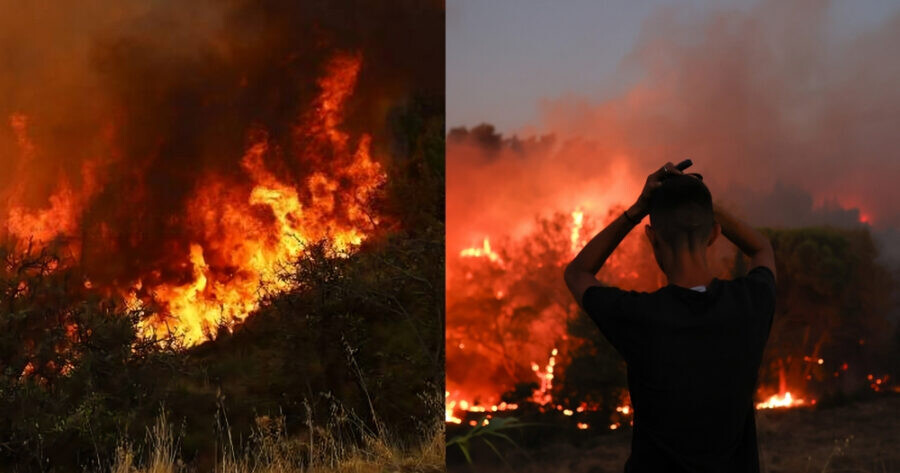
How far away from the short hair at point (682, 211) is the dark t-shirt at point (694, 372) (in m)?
0.16

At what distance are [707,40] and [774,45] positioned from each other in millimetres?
314

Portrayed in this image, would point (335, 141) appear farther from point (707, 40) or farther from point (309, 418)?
point (707, 40)

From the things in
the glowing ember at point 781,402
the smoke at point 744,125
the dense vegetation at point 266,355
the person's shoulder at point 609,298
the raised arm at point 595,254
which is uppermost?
the smoke at point 744,125

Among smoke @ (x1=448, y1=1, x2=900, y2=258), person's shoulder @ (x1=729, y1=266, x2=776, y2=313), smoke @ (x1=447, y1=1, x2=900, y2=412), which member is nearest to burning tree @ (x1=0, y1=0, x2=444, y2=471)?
smoke @ (x1=447, y1=1, x2=900, y2=412)

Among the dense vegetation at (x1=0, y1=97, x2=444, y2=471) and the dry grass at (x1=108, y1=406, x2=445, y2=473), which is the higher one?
the dense vegetation at (x1=0, y1=97, x2=444, y2=471)

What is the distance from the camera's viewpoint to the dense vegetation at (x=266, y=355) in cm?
564

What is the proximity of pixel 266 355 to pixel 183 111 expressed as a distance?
1757 millimetres

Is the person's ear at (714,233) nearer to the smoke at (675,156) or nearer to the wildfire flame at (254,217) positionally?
the smoke at (675,156)

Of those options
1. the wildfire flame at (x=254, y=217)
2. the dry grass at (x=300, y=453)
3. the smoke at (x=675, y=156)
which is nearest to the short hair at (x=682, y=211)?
the smoke at (x=675, y=156)

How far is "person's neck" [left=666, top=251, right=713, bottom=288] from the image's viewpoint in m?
2.12

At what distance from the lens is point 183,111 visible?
6016mm

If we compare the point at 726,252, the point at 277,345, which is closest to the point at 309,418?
the point at 277,345

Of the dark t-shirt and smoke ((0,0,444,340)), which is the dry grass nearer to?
smoke ((0,0,444,340))

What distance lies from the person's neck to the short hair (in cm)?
2
